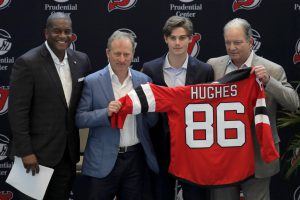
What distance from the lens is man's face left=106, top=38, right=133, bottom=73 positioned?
250 centimetres

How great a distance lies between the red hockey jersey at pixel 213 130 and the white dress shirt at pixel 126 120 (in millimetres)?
200

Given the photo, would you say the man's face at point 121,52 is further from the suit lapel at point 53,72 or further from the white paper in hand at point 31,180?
the white paper in hand at point 31,180

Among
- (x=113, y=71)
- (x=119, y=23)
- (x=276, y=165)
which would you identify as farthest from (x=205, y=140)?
(x=119, y=23)

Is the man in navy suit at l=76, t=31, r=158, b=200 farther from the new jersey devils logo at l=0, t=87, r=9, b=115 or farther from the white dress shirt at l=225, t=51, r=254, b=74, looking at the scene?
the new jersey devils logo at l=0, t=87, r=9, b=115

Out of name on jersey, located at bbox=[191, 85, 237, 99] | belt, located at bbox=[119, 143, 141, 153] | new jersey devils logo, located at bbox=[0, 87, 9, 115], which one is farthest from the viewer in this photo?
new jersey devils logo, located at bbox=[0, 87, 9, 115]

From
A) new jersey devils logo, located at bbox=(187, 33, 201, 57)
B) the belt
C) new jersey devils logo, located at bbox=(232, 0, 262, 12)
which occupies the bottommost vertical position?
the belt

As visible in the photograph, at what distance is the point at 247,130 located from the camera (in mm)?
2688

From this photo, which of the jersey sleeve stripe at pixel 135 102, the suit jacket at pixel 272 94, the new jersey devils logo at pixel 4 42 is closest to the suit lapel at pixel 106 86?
the jersey sleeve stripe at pixel 135 102

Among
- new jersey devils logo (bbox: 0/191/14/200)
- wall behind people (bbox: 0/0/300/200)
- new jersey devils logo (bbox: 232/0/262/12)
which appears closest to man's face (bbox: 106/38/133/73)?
wall behind people (bbox: 0/0/300/200)

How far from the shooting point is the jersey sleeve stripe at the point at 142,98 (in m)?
2.54

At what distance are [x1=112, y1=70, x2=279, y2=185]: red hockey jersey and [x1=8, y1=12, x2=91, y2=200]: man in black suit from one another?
57cm

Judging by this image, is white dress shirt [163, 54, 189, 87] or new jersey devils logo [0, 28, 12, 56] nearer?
white dress shirt [163, 54, 189, 87]

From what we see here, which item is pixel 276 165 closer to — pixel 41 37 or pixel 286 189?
pixel 286 189

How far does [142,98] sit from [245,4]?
1.55 metres
